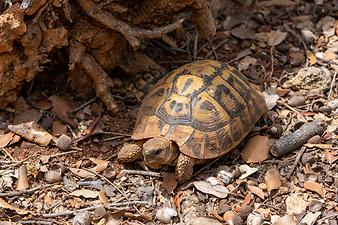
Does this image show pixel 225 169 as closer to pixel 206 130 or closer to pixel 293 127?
pixel 206 130

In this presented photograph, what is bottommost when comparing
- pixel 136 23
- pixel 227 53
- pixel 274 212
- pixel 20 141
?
pixel 274 212

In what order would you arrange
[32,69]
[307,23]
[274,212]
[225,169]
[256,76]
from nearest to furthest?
[274,212] < [225,169] < [32,69] < [256,76] < [307,23]

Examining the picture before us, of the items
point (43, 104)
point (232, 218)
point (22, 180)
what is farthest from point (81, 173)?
point (232, 218)

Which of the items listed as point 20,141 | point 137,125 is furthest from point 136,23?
point 20,141

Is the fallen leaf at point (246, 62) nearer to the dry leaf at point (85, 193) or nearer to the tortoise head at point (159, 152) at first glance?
the tortoise head at point (159, 152)

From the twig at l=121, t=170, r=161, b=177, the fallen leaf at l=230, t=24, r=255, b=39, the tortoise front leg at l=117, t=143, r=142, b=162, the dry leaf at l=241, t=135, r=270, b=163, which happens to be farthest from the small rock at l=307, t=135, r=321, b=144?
the fallen leaf at l=230, t=24, r=255, b=39

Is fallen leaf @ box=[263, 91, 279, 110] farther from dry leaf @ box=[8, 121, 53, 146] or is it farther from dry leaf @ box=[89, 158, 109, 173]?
dry leaf @ box=[8, 121, 53, 146]
